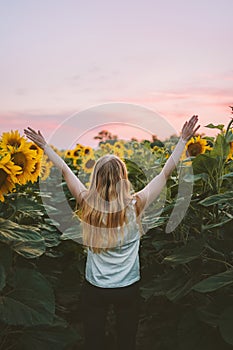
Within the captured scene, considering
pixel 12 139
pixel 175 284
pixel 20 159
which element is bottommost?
pixel 175 284

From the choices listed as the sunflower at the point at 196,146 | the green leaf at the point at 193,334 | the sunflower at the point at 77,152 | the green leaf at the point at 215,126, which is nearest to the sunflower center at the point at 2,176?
the green leaf at the point at 193,334

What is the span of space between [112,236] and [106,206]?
0.55 feet

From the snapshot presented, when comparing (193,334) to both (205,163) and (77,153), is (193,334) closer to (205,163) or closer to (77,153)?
(205,163)

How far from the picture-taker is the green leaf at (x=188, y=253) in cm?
294

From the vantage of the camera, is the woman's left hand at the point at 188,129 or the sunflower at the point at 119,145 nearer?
the woman's left hand at the point at 188,129

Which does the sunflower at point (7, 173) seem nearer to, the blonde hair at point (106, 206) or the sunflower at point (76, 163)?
the blonde hair at point (106, 206)

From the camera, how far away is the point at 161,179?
3098 mm

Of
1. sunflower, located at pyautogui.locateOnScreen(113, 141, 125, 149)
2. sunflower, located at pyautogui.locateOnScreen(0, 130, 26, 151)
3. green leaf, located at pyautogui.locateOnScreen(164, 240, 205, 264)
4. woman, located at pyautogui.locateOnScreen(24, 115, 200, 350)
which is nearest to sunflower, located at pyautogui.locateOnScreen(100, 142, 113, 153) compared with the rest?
sunflower, located at pyautogui.locateOnScreen(113, 141, 125, 149)

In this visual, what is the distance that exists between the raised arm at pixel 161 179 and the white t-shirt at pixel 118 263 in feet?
0.20

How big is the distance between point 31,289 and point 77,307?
4.48ft

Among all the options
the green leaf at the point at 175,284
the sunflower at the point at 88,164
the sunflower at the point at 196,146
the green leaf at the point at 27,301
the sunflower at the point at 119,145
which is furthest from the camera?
the sunflower at the point at 119,145

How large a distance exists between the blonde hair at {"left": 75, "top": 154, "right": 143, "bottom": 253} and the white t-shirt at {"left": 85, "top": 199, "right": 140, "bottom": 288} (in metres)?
0.04

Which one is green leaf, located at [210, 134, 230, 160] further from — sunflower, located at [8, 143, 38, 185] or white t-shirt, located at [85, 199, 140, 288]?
sunflower, located at [8, 143, 38, 185]

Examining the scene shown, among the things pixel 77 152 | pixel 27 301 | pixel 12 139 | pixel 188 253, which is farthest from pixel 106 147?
pixel 27 301
